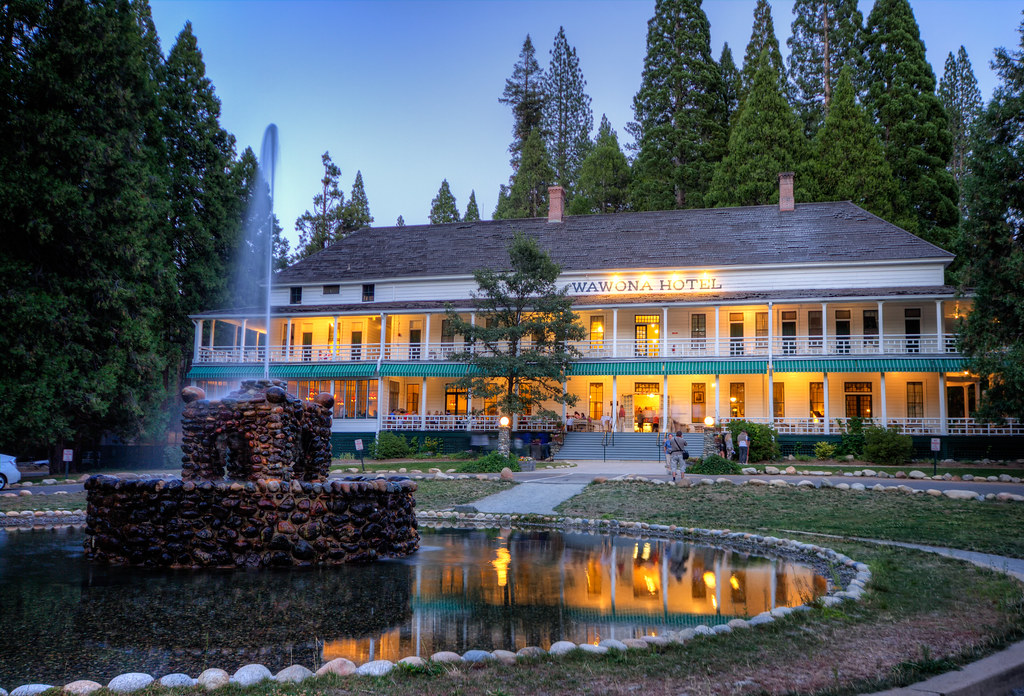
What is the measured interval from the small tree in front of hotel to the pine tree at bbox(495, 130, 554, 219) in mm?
29490

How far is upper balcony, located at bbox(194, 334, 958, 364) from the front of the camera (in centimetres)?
3306

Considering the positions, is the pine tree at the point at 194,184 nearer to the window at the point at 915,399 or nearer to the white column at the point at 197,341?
the white column at the point at 197,341

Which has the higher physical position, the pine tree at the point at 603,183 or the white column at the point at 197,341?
the pine tree at the point at 603,183

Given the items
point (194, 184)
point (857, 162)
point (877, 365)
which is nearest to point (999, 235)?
point (877, 365)

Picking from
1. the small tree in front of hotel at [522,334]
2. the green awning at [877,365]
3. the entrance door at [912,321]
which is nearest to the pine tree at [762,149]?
the entrance door at [912,321]

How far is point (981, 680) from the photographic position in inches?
188

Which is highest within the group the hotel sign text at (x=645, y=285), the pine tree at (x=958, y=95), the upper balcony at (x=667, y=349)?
the pine tree at (x=958, y=95)

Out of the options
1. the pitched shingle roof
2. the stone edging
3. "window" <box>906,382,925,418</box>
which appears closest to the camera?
the stone edging

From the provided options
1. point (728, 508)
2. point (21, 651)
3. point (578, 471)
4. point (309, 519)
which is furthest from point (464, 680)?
point (578, 471)

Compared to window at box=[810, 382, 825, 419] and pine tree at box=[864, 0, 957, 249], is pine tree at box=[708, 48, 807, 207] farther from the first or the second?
window at box=[810, 382, 825, 419]

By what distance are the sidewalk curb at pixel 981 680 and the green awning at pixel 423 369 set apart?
100ft

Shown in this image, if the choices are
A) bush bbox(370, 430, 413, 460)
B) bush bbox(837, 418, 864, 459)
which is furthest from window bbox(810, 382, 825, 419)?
bush bbox(370, 430, 413, 460)

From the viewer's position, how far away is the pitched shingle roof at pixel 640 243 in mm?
36656

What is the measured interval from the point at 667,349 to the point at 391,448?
1365cm
